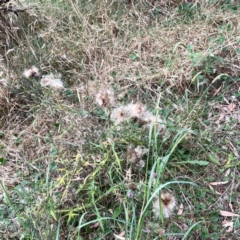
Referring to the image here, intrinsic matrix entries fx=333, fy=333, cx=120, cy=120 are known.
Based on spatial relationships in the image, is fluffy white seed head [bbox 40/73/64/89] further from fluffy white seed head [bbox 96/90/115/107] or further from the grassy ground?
fluffy white seed head [bbox 96/90/115/107]

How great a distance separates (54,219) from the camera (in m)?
1.58

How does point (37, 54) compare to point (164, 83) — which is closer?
point (164, 83)

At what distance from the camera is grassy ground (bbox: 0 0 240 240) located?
1.58 m

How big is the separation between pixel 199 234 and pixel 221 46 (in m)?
1.20

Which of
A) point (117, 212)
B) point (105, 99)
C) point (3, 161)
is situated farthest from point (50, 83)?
point (117, 212)

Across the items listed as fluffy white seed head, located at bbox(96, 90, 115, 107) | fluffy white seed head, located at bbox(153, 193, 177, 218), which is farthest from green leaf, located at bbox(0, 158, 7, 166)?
fluffy white seed head, located at bbox(153, 193, 177, 218)

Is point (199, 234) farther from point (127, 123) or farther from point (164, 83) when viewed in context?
point (164, 83)

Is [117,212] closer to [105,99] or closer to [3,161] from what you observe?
[105,99]

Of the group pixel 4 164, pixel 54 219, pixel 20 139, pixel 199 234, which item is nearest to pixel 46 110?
pixel 20 139

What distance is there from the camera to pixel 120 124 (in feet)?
5.74

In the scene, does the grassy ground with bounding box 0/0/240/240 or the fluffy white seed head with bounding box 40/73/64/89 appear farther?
the fluffy white seed head with bounding box 40/73/64/89

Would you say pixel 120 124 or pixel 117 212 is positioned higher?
pixel 120 124

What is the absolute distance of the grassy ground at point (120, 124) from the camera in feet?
5.20

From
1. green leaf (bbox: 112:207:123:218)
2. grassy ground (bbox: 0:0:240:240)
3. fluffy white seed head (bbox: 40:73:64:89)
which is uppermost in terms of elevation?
fluffy white seed head (bbox: 40:73:64:89)
